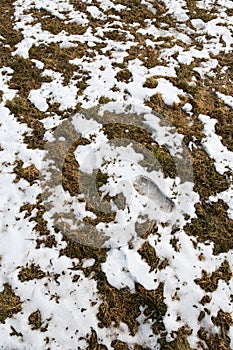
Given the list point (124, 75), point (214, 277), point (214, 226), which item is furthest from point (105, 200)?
point (124, 75)

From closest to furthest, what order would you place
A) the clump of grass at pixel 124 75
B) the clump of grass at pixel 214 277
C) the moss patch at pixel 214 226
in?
the clump of grass at pixel 214 277 → the moss patch at pixel 214 226 → the clump of grass at pixel 124 75

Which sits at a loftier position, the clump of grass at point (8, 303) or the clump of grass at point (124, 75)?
the clump of grass at point (124, 75)

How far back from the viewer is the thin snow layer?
3.85 m

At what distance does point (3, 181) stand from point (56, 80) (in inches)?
98.2

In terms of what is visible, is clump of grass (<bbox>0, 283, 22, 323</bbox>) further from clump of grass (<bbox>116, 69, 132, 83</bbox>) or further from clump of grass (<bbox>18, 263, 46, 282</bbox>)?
clump of grass (<bbox>116, 69, 132, 83</bbox>)

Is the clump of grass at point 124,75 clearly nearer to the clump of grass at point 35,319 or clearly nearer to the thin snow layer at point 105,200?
the thin snow layer at point 105,200

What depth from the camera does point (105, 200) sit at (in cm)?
490

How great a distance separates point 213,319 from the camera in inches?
151

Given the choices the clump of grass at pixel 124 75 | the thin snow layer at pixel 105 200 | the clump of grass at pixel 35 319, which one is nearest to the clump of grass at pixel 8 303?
the thin snow layer at pixel 105 200

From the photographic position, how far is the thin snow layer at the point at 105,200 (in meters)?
3.85

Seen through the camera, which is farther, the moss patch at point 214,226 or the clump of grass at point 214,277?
the moss patch at point 214,226

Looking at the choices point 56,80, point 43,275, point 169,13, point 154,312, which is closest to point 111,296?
point 154,312

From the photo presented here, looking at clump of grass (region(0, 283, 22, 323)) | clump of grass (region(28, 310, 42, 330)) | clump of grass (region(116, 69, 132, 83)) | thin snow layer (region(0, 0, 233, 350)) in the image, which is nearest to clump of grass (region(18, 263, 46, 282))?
thin snow layer (region(0, 0, 233, 350))

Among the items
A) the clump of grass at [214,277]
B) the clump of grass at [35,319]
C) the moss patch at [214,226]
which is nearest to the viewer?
the clump of grass at [35,319]
